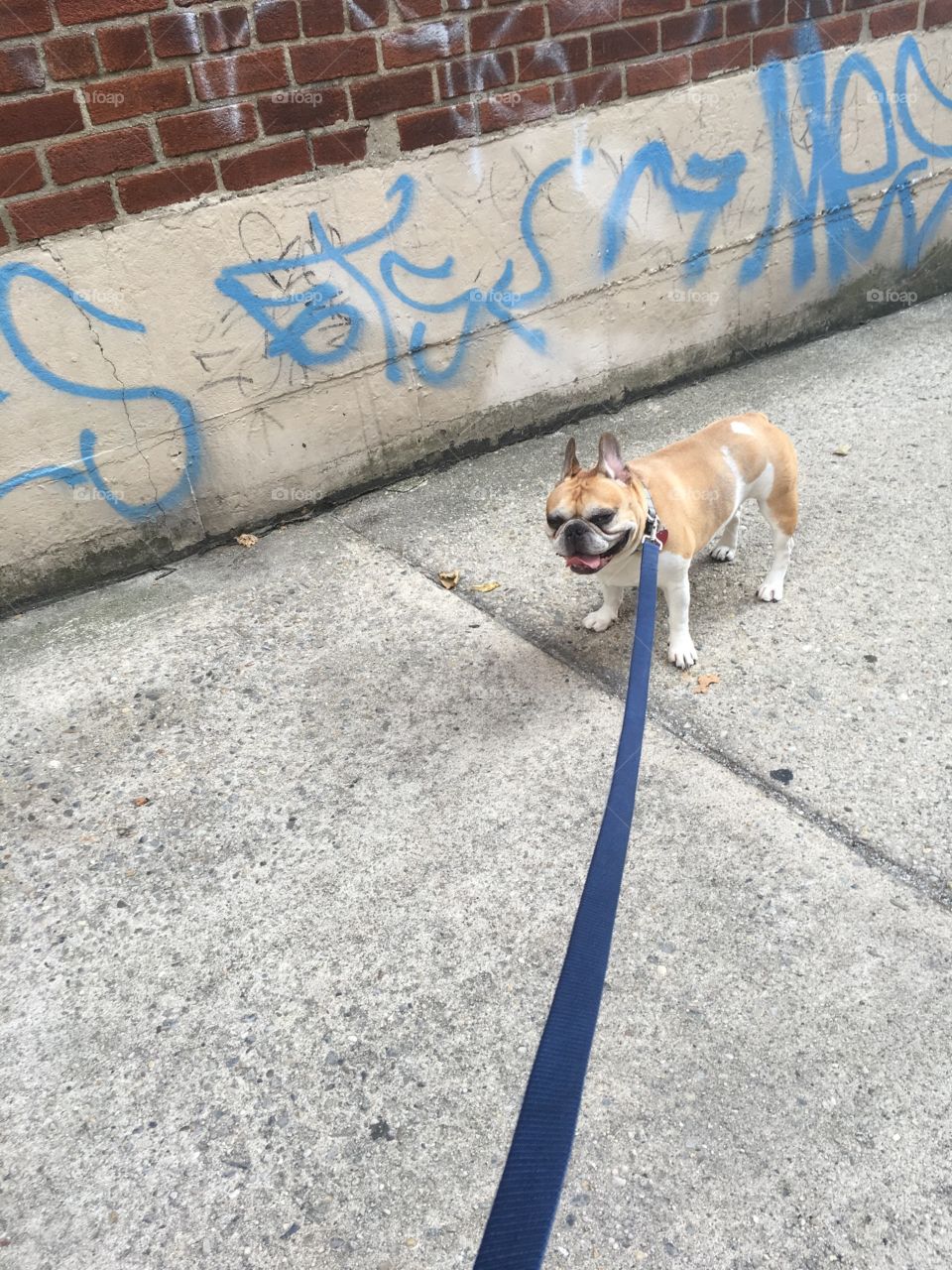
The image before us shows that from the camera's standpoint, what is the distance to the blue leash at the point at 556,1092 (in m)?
1.18

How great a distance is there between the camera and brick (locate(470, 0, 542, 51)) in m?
4.11

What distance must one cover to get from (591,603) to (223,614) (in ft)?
4.75

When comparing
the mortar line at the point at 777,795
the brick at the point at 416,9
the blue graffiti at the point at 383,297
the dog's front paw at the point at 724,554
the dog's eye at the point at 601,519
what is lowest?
the mortar line at the point at 777,795

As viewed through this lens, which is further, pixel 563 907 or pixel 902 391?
pixel 902 391

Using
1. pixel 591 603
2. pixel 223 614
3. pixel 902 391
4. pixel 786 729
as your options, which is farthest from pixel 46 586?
pixel 902 391

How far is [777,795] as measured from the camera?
2.77 meters

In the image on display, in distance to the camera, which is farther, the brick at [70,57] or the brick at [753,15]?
the brick at [753,15]

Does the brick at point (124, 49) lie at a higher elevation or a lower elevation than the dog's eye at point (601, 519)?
higher

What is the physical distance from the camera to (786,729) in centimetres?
300

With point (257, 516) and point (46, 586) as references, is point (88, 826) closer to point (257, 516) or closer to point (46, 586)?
point (46, 586)

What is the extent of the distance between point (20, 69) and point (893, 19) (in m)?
4.42

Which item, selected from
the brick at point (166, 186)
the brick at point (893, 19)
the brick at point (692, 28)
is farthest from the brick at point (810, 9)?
the brick at point (166, 186)

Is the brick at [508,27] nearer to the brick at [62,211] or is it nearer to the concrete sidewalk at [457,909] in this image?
the brick at [62,211]

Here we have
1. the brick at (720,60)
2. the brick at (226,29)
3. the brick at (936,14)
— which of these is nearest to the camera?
the brick at (226,29)
